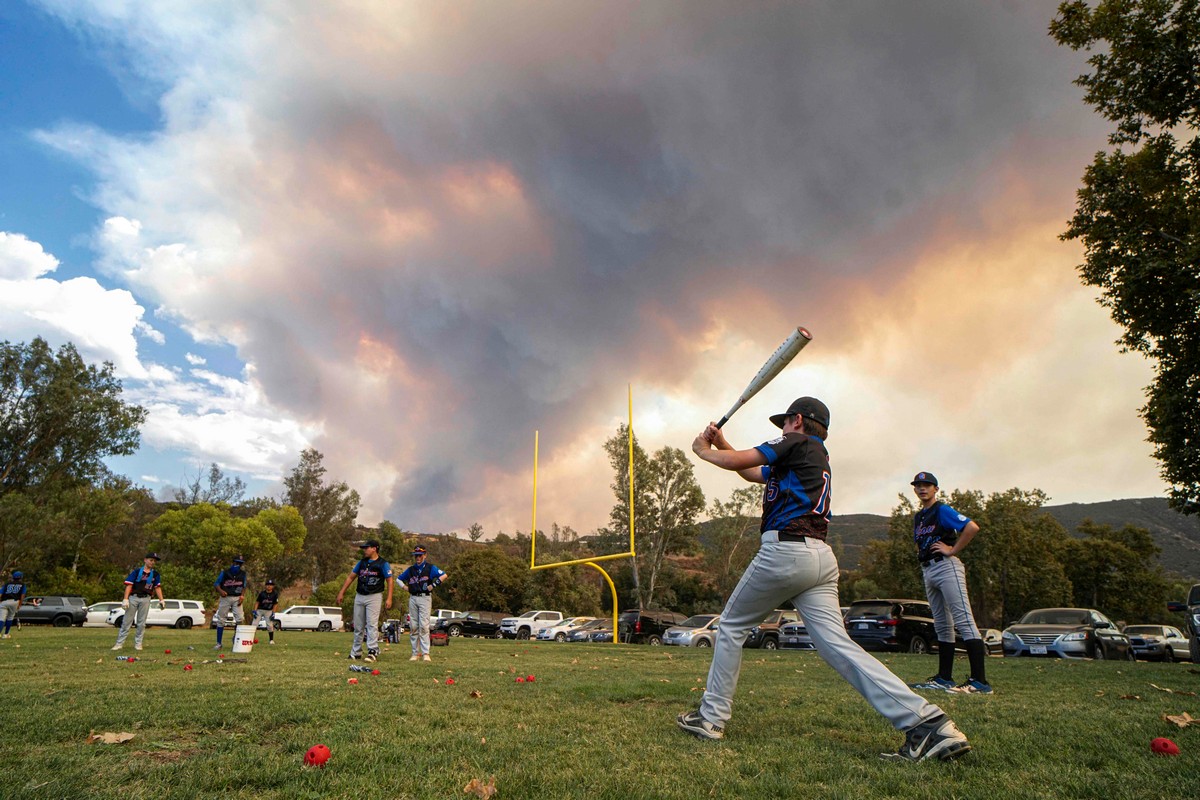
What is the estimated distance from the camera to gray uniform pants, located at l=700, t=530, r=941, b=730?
396 cm

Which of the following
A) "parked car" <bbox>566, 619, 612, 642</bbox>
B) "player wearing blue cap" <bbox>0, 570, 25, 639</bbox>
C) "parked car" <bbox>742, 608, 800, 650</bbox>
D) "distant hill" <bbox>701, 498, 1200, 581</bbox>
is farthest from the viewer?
"distant hill" <bbox>701, 498, 1200, 581</bbox>

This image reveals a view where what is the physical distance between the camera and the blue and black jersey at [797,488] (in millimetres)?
4359

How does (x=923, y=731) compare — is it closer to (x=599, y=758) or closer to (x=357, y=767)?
(x=599, y=758)

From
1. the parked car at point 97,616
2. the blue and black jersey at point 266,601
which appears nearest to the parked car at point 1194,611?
the blue and black jersey at point 266,601

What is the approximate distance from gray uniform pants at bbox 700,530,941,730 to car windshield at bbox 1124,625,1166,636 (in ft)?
95.4

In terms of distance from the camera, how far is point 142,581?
44.9ft

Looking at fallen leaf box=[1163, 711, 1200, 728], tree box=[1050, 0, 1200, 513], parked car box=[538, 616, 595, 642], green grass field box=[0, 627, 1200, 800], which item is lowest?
parked car box=[538, 616, 595, 642]

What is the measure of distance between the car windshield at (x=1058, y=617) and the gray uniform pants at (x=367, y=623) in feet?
63.3

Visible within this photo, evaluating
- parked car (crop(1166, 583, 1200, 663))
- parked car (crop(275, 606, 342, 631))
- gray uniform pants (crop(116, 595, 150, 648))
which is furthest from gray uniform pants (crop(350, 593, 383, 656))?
parked car (crop(275, 606, 342, 631))

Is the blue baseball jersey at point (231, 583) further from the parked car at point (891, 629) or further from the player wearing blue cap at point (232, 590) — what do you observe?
the parked car at point (891, 629)

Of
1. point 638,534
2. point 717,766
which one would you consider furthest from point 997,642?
point 638,534

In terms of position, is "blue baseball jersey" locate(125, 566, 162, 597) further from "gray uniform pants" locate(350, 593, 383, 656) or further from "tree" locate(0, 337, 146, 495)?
"tree" locate(0, 337, 146, 495)

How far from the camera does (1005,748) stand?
13.3 feet

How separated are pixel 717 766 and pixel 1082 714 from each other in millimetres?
3899
